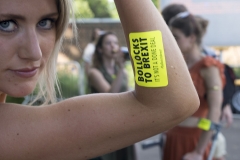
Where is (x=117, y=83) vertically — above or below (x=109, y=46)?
below

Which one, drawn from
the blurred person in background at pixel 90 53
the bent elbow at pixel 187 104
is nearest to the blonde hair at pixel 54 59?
the bent elbow at pixel 187 104

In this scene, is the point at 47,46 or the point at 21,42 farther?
the point at 47,46

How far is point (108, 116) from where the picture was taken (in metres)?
1.31

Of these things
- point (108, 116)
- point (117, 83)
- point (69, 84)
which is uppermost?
point (108, 116)

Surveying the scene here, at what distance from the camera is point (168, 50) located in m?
1.30

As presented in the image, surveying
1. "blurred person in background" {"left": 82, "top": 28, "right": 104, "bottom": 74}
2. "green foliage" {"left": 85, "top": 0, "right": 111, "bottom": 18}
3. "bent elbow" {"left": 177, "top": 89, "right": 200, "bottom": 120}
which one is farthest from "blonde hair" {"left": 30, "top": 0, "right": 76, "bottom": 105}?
"green foliage" {"left": 85, "top": 0, "right": 111, "bottom": 18}

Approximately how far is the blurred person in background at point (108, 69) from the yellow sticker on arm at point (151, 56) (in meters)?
4.05

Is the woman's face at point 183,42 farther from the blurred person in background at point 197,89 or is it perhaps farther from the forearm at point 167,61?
the forearm at point 167,61

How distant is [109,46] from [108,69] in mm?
299

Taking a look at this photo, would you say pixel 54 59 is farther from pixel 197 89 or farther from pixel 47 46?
pixel 197 89

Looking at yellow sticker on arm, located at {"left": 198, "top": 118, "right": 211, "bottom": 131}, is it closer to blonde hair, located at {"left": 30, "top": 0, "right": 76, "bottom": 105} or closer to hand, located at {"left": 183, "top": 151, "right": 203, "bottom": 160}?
hand, located at {"left": 183, "top": 151, "right": 203, "bottom": 160}

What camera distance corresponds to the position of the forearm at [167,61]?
1.28m

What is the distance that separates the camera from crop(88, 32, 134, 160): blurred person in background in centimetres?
544

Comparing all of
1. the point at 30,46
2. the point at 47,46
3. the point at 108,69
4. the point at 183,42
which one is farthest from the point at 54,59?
the point at 108,69
